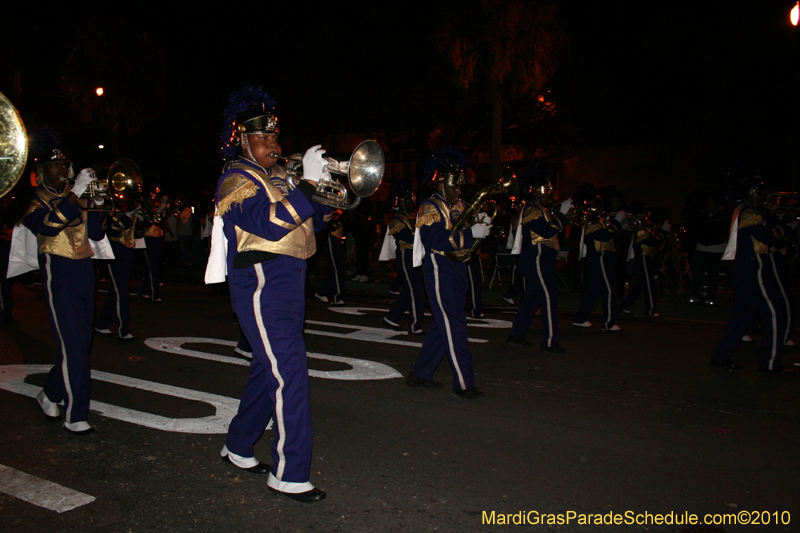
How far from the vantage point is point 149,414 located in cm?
494

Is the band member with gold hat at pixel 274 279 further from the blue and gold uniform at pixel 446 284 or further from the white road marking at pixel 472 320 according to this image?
the white road marking at pixel 472 320

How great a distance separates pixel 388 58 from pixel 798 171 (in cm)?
1458

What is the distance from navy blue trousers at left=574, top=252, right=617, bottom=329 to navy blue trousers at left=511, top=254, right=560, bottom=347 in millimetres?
1948

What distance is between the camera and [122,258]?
8367 millimetres

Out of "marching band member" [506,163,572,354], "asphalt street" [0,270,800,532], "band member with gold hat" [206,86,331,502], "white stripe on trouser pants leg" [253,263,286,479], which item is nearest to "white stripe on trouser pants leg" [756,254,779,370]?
"asphalt street" [0,270,800,532]

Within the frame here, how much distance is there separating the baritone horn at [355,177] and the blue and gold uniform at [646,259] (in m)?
7.58

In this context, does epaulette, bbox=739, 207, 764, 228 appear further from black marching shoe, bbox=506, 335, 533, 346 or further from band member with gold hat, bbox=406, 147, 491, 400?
band member with gold hat, bbox=406, 147, 491, 400

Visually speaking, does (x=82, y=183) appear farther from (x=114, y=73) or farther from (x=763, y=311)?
(x=114, y=73)

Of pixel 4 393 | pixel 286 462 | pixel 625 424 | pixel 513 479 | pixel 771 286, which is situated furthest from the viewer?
pixel 771 286

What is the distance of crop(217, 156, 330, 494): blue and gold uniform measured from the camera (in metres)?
3.47

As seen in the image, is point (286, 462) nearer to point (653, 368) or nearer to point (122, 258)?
point (653, 368)

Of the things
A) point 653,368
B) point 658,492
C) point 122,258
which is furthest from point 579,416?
point 122,258

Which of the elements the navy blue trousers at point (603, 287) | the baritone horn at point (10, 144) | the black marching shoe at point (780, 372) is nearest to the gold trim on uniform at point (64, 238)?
the baritone horn at point (10, 144)

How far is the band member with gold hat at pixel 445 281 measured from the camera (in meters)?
5.46
